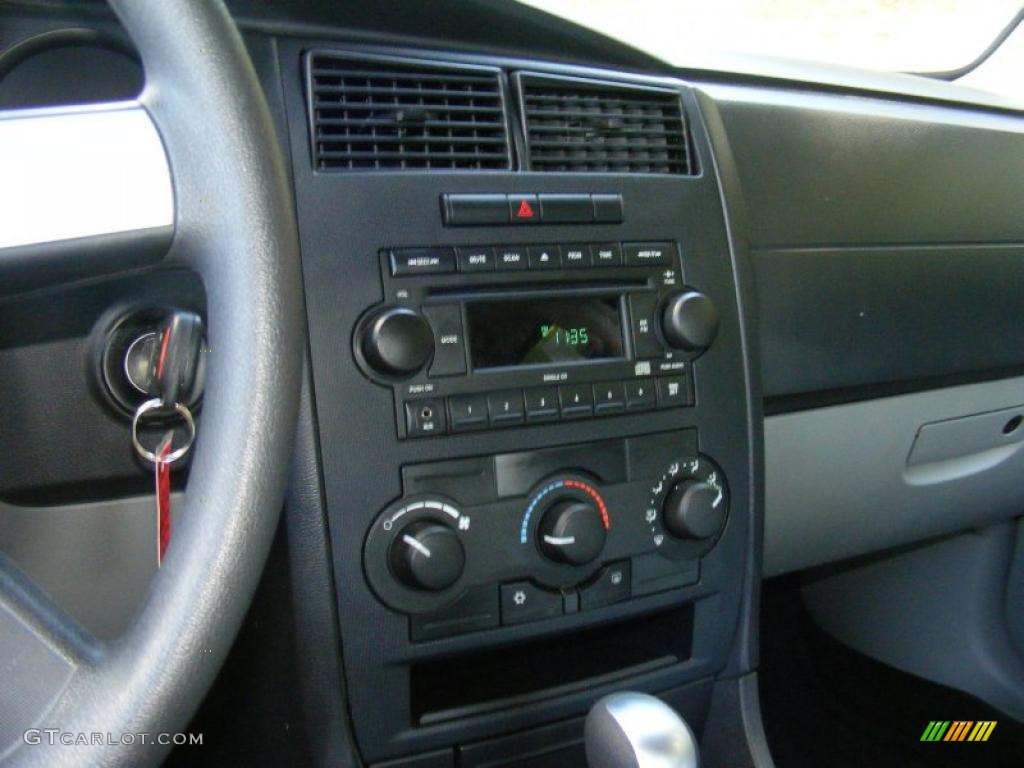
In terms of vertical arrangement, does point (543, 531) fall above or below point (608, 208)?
below

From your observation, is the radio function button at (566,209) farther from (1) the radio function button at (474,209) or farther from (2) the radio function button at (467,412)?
(2) the radio function button at (467,412)

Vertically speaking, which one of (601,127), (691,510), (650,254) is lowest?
(691,510)

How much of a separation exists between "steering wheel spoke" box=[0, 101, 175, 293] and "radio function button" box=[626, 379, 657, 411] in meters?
0.48

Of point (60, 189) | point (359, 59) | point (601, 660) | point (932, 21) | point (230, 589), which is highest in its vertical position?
point (932, 21)

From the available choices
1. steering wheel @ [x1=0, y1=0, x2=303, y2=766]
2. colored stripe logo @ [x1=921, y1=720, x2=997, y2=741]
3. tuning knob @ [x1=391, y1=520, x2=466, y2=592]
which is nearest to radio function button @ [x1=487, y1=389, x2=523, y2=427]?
tuning knob @ [x1=391, y1=520, x2=466, y2=592]

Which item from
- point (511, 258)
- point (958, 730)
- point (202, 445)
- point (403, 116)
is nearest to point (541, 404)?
point (511, 258)

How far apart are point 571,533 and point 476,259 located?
0.26 m

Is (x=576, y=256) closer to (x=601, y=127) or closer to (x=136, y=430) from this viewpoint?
(x=601, y=127)

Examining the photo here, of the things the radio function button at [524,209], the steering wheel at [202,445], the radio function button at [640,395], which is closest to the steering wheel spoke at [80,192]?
the steering wheel at [202,445]

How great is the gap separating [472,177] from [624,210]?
165mm

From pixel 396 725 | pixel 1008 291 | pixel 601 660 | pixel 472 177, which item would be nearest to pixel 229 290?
pixel 472 177

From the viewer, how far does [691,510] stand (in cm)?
97

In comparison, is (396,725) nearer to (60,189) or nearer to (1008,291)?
(60,189)

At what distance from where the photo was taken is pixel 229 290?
1.88 feet
